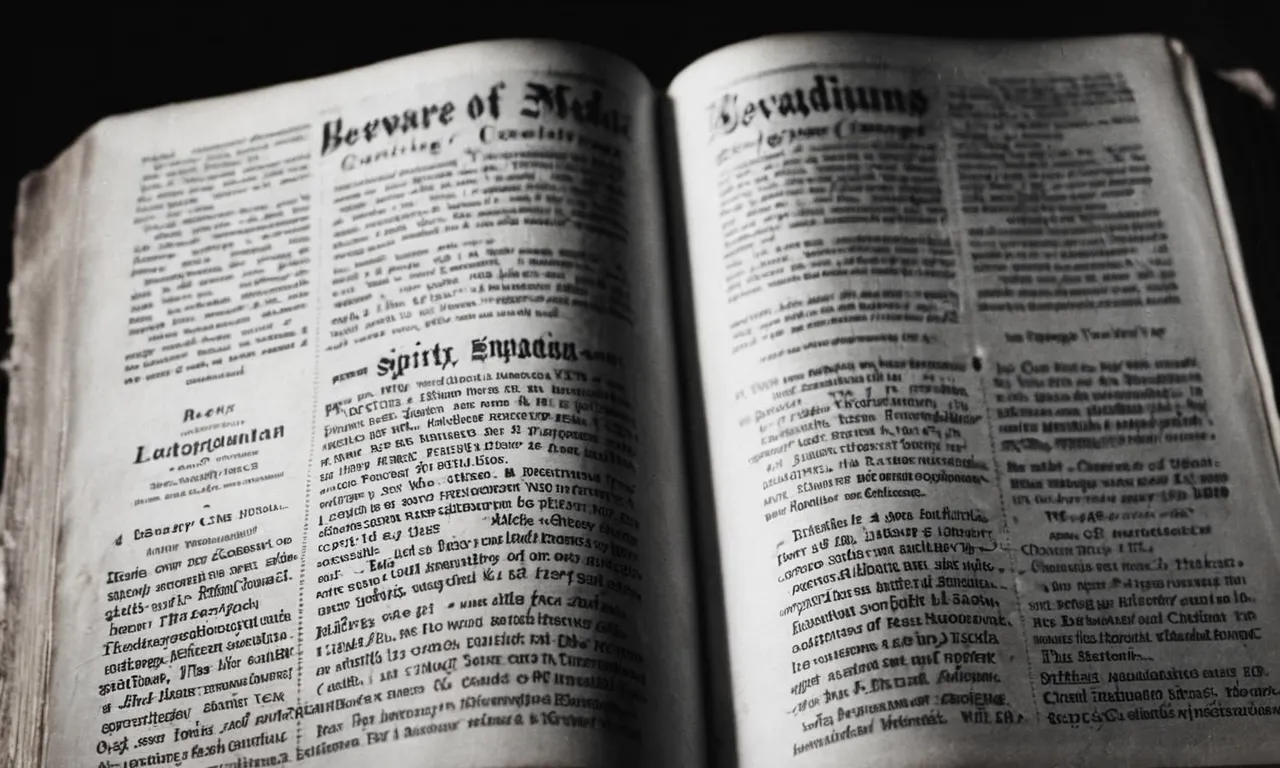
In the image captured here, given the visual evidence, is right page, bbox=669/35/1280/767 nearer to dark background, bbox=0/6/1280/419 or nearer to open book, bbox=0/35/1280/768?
open book, bbox=0/35/1280/768

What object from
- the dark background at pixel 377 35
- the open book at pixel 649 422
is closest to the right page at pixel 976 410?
the open book at pixel 649 422

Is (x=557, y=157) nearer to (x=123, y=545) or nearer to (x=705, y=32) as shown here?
(x=705, y=32)

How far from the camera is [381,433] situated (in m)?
0.86

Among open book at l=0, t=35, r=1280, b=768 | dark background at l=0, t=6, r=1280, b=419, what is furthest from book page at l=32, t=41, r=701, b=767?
dark background at l=0, t=6, r=1280, b=419

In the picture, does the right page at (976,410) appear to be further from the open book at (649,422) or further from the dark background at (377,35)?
the dark background at (377,35)

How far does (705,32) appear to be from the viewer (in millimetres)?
1171

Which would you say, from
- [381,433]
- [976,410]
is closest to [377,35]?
[381,433]

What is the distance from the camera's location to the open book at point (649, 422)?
786 mm

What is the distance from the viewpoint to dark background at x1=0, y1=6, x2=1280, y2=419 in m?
1.14

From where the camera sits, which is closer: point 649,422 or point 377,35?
point 649,422

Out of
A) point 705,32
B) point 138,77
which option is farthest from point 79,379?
point 705,32

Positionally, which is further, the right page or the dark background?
the dark background

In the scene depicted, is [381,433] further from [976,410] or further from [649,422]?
[976,410]

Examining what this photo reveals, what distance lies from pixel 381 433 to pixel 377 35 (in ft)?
1.63
